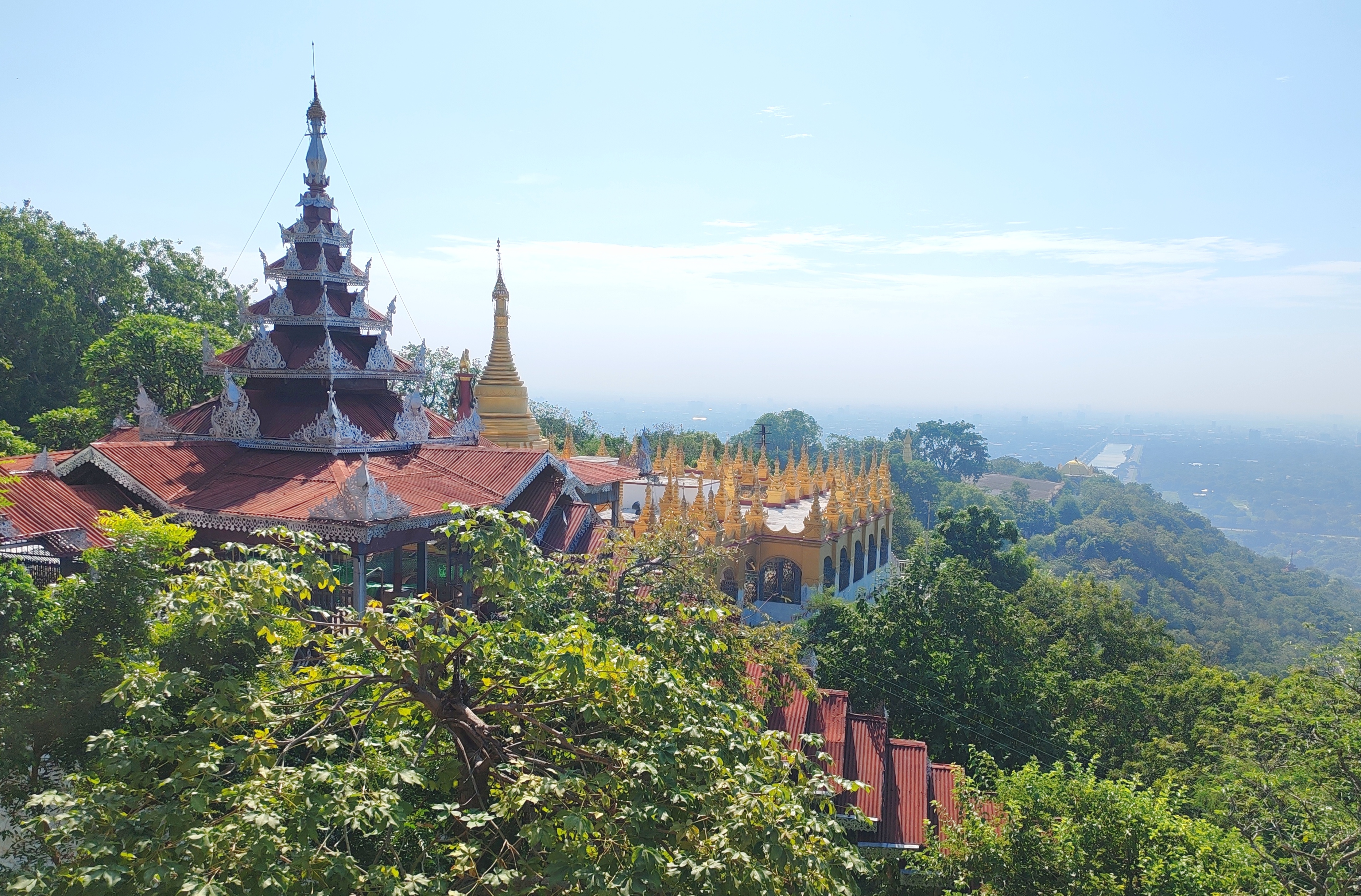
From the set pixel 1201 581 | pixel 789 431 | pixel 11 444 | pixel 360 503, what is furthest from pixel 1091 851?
pixel 789 431

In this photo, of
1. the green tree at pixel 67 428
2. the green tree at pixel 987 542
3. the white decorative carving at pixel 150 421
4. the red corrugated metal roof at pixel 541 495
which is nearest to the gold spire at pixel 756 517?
the green tree at pixel 987 542

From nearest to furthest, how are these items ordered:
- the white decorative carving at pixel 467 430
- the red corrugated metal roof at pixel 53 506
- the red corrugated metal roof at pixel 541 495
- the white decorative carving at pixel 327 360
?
the red corrugated metal roof at pixel 53 506 → the red corrugated metal roof at pixel 541 495 → the white decorative carving at pixel 327 360 → the white decorative carving at pixel 467 430

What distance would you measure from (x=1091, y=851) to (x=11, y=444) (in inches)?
936

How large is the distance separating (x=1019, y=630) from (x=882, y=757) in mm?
8614

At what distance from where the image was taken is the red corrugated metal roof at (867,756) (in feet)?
57.4

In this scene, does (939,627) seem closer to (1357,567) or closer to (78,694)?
(78,694)

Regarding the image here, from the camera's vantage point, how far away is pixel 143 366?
29.9 meters

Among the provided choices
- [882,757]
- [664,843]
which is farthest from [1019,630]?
[664,843]

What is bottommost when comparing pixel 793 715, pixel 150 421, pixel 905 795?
pixel 905 795

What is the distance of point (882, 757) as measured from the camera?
1816 centimetres

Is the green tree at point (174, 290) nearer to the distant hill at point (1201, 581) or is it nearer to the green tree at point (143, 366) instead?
the green tree at point (143, 366)

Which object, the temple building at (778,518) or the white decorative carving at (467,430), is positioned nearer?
the white decorative carving at (467,430)

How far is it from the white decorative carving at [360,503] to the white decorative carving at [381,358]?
18.4 ft

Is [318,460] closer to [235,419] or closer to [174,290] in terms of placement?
[235,419]
